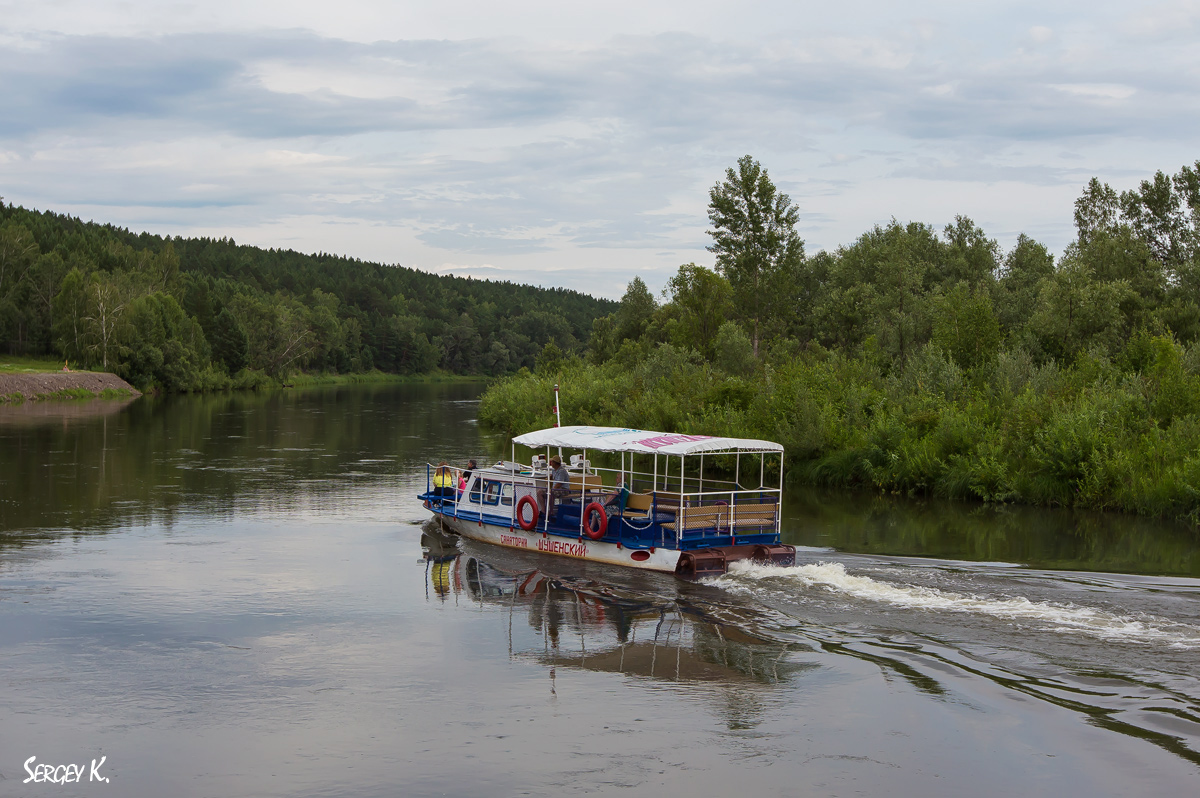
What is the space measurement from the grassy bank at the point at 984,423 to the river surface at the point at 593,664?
248cm

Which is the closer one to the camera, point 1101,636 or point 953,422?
point 1101,636

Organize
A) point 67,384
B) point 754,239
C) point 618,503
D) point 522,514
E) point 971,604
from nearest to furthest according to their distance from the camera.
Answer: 1. point 971,604
2. point 618,503
3. point 522,514
4. point 754,239
5. point 67,384

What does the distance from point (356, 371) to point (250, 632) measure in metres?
159

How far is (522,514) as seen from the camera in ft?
81.3

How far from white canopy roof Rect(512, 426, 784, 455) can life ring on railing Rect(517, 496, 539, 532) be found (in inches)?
55.9

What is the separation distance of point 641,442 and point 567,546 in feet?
9.63

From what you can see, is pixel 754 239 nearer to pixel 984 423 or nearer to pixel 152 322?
pixel 984 423

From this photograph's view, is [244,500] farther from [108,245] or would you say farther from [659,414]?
[108,245]

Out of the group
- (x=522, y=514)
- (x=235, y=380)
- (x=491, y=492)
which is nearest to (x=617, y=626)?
(x=522, y=514)

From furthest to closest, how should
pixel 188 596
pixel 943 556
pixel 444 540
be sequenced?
pixel 444 540 → pixel 943 556 → pixel 188 596

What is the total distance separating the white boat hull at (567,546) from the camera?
21.6 meters

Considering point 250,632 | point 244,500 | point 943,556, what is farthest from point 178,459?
point 943,556

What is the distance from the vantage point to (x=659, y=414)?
44.8m
